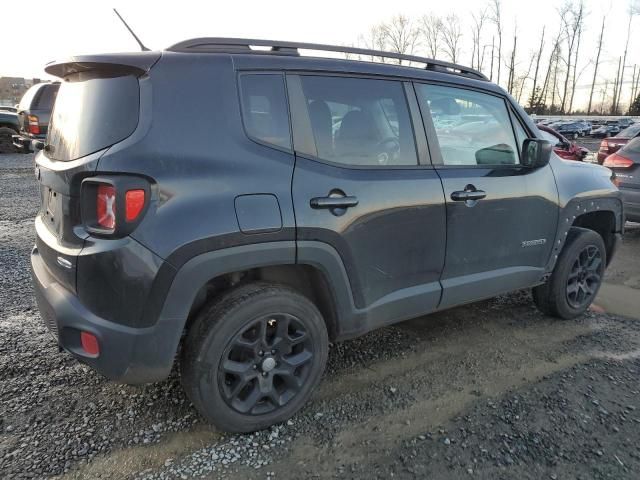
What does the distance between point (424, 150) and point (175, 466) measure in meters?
2.18

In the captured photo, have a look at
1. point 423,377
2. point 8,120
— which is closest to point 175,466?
point 423,377

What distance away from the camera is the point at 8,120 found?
15250 millimetres

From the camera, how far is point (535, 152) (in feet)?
11.1

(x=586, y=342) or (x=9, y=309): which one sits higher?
(x=9, y=309)

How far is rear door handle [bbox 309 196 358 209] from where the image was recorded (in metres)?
2.41

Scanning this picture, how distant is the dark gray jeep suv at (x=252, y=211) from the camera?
6.87 feet

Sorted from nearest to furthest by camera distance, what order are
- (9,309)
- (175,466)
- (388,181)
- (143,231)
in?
1. (143,231)
2. (175,466)
3. (388,181)
4. (9,309)

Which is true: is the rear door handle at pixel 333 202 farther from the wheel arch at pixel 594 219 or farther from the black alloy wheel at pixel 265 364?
the wheel arch at pixel 594 219

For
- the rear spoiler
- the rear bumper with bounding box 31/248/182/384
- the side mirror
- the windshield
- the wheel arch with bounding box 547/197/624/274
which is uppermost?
the rear spoiler

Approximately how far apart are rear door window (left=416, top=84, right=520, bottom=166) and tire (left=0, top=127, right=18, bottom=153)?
16466 mm

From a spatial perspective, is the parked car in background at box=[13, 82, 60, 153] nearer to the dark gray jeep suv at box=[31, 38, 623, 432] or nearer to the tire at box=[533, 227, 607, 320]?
the dark gray jeep suv at box=[31, 38, 623, 432]

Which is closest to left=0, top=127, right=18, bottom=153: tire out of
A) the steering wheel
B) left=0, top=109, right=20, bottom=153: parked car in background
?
left=0, top=109, right=20, bottom=153: parked car in background

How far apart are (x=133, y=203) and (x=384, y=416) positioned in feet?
5.73

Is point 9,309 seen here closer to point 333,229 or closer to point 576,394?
point 333,229
